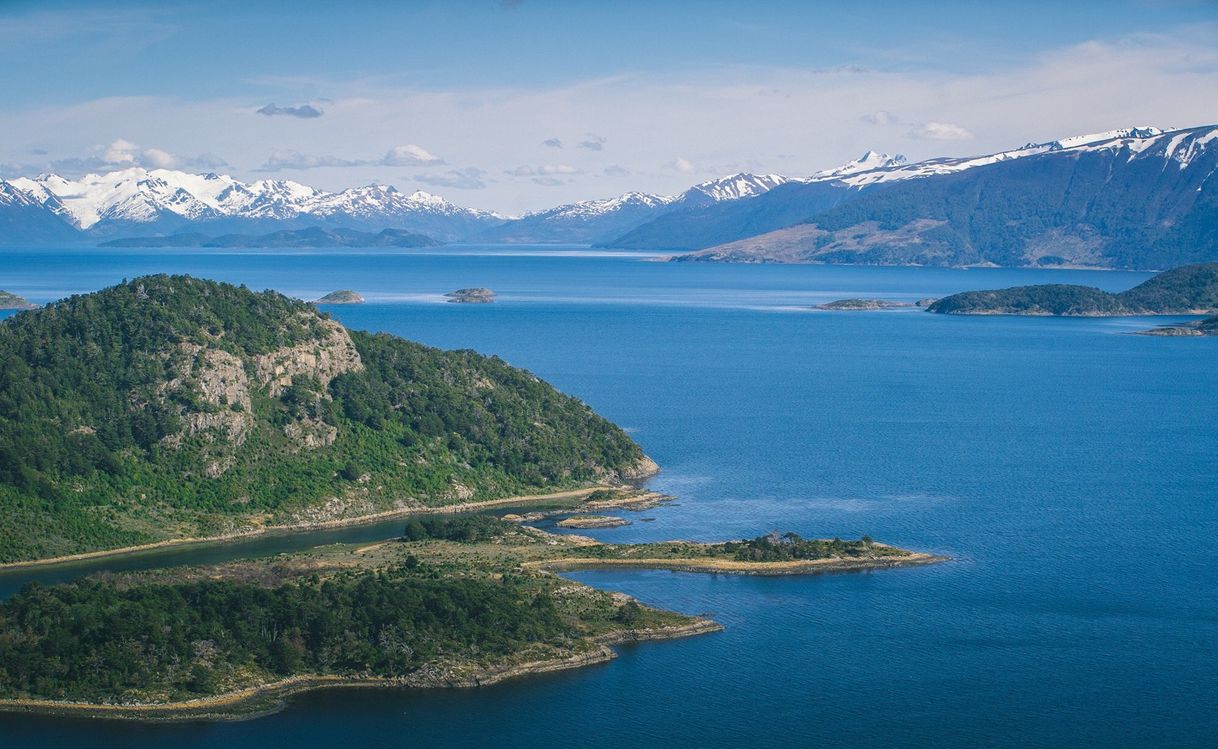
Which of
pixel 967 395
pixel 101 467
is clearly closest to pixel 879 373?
pixel 967 395

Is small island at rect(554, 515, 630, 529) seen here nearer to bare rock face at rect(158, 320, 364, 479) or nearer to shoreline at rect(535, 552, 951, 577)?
shoreline at rect(535, 552, 951, 577)

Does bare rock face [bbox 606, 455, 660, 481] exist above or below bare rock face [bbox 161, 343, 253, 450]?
below

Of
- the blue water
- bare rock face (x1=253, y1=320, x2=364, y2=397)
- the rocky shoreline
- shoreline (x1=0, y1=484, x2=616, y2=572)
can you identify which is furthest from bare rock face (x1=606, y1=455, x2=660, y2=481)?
bare rock face (x1=253, y1=320, x2=364, y2=397)

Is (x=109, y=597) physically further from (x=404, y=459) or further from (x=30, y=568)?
(x=404, y=459)

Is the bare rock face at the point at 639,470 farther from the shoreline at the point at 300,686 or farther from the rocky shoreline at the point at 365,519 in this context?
the shoreline at the point at 300,686

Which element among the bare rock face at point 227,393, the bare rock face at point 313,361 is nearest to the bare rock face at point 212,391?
the bare rock face at point 227,393

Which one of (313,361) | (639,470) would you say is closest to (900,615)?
(639,470)

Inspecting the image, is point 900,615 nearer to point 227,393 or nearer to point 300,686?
point 300,686
